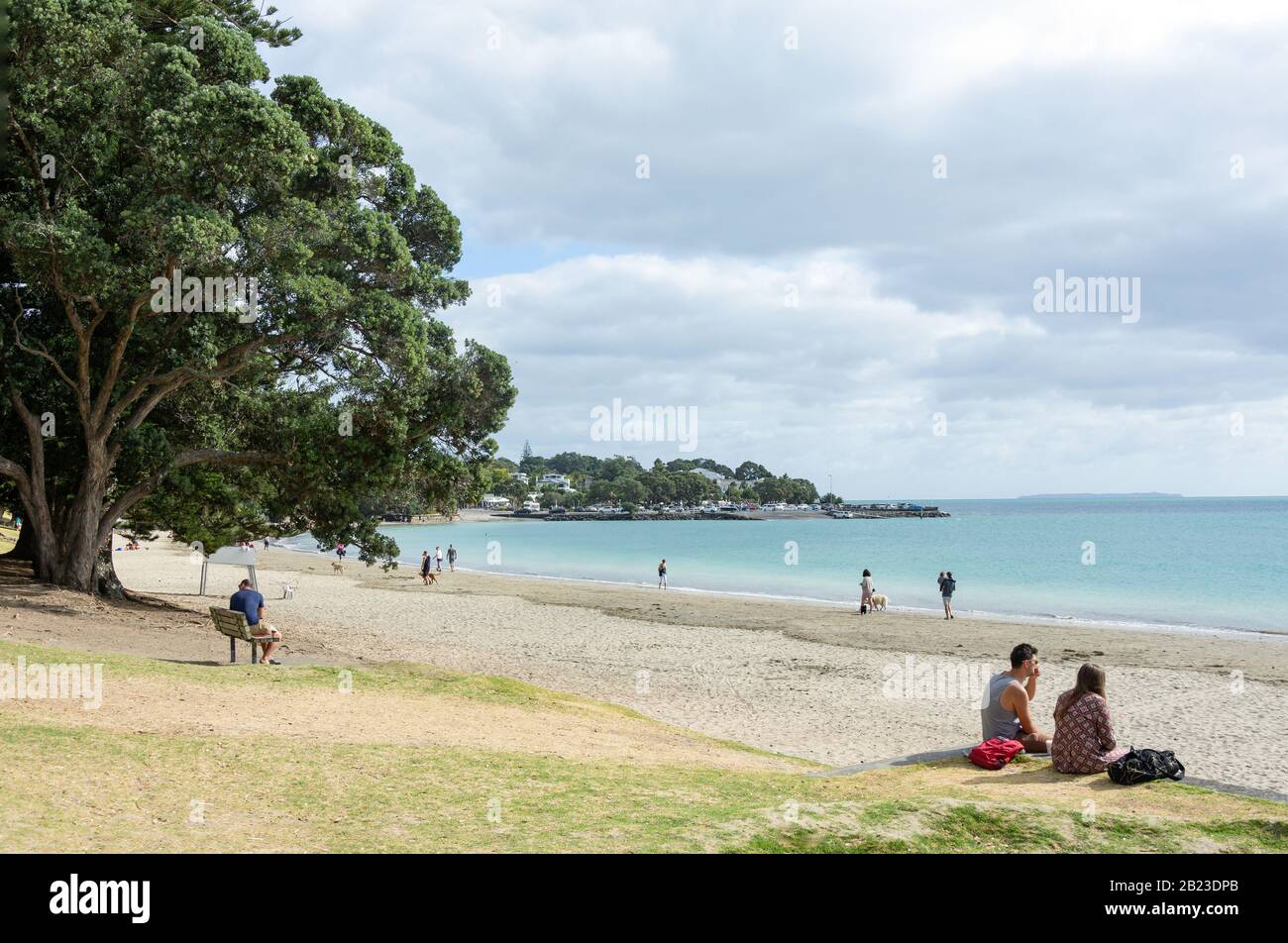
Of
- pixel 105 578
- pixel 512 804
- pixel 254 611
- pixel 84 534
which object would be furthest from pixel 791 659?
pixel 512 804

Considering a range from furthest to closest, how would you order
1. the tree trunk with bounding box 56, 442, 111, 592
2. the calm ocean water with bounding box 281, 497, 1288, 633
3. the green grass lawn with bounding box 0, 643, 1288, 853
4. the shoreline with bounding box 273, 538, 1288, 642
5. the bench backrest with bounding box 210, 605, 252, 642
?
1. the calm ocean water with bounding box 281, 497, 1288, 633
2. the shoreline with bounding box 273, 538, 1288, 642
3. the tree trunk with bounding box 56, 442, 111, 592
4. the bench backrest with bounding box 210, 605, 252, 642
5. the green grass lawn with bounding box 0, 643, 1288, 853

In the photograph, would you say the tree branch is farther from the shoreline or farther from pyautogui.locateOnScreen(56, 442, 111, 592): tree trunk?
the shoreline

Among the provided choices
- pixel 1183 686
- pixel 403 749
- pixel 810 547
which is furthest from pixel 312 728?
pixel 810 547

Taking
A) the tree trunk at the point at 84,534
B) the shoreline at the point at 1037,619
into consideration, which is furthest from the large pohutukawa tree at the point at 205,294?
the shoreline at the point at 1037,619

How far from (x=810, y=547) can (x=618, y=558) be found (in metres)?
26.5

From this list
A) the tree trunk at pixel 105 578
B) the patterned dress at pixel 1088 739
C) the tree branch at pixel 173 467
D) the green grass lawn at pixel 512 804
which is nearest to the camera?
the green grass lawn at pixel 512 804

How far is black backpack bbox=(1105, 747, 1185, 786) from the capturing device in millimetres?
8023

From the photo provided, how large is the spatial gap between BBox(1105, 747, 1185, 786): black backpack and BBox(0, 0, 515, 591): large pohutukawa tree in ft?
47.9

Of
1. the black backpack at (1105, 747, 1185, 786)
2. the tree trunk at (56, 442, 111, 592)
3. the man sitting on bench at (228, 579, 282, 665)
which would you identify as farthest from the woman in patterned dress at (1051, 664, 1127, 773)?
the tree trunk at (56, 442, 111, 592)

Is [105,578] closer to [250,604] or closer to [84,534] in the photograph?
[84,534]

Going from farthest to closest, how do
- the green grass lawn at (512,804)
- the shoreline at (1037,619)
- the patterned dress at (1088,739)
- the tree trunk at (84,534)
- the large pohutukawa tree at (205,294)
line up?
the shoreline at (1037,619) → the tree trunk at (84,534) → the large pohutukawa tree at (205,294) → the patterned dress at (1088,739) → the green grass lawn at (512,804)

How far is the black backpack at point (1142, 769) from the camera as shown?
802cm

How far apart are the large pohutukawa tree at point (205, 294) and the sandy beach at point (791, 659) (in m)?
3.51

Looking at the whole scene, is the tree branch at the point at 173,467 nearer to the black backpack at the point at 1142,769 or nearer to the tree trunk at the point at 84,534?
the tree trunk at the point at 84,534
